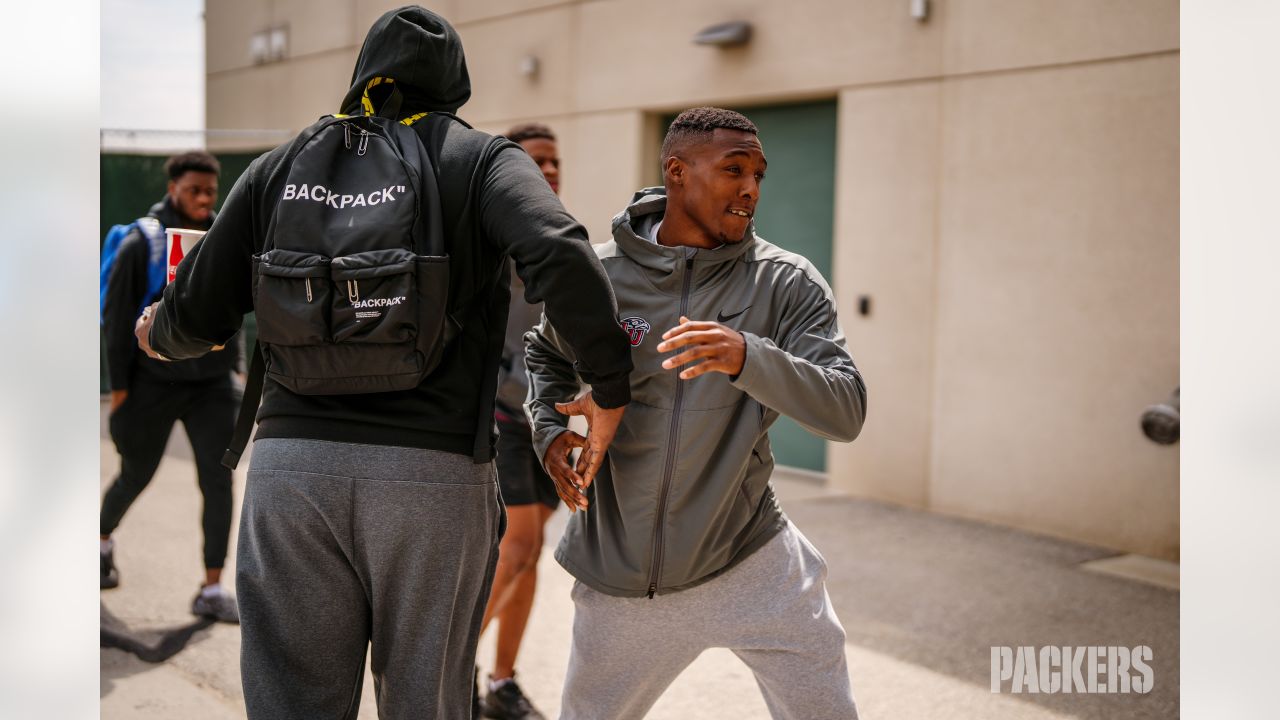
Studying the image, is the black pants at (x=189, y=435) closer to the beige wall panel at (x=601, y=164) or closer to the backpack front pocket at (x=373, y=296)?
→ the backpack front pocket at (x=373, y=296)

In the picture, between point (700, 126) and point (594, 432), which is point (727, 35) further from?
point (594, 432)

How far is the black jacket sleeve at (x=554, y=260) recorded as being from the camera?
2.24 meters

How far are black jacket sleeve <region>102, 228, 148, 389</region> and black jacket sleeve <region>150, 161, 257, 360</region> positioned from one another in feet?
9.38

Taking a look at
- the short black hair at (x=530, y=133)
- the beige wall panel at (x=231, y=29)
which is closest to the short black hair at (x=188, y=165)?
the short black hair at (x=530, y=133)

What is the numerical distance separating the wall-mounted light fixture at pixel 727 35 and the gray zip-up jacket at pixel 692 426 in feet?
20.5

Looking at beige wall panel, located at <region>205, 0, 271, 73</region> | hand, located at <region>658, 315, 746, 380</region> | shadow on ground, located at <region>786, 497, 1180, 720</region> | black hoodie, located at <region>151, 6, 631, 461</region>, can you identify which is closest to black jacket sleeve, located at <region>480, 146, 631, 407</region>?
black hoodie, located at <region>151, 6, 631, 461</region>

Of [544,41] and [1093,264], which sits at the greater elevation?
[544,41]

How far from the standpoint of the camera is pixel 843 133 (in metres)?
8.13

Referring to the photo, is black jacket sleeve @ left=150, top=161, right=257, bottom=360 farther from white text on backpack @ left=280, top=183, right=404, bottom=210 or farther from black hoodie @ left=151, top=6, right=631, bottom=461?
white text on backpack @ left=280, top=183, right=404, bottom=210

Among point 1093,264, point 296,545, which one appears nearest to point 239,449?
point 296,545

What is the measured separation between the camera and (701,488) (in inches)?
104

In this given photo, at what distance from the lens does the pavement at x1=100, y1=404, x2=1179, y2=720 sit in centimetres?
438
